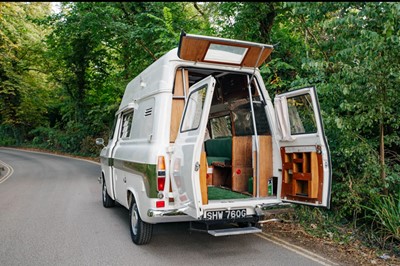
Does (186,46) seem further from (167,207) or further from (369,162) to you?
(369,162)

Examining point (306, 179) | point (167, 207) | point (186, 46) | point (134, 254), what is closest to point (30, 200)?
point (134, 254)

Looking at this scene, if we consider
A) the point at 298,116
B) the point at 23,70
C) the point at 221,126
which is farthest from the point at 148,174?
the point at 23,70

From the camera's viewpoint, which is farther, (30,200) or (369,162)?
(30,200)

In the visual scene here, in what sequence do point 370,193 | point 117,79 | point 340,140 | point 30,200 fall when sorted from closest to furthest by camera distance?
point 370,193
point 340,140
point 30,200
point 117,79

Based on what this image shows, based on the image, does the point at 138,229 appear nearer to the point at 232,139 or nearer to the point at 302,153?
the point at 232,139

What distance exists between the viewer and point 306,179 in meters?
4.59

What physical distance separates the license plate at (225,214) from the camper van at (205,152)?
1 centimetres

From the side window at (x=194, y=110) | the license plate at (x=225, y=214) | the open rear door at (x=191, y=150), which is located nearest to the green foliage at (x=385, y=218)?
the license plate at (x=225, y=214)

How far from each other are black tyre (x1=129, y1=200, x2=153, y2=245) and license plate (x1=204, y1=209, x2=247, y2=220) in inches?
46.2

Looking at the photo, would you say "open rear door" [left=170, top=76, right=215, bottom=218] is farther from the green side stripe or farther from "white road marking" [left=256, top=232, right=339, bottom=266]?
"white road marking" [left=256, top=232, right=339, bottom=266]

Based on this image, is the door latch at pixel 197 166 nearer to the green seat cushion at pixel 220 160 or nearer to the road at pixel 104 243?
the road at pixel 104 243

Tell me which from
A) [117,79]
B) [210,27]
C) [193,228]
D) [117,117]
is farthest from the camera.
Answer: [117,79]

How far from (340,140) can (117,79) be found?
1340 cm

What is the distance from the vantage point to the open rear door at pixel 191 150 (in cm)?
414
